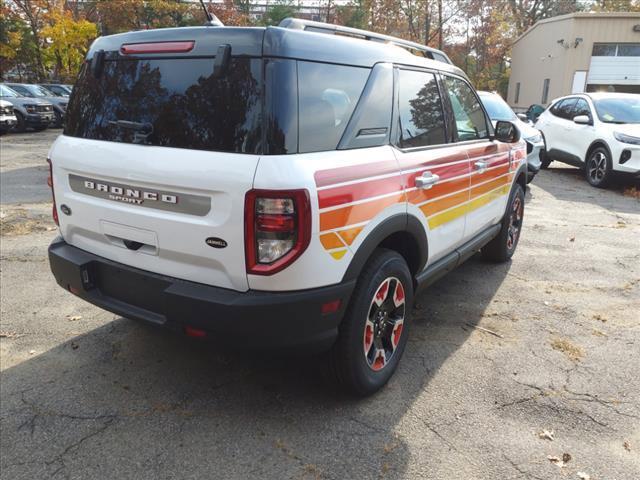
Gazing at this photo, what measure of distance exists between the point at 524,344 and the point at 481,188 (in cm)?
126

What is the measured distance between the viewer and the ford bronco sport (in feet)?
7.63

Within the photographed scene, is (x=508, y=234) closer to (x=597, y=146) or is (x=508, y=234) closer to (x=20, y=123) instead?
(x=597, y=146)

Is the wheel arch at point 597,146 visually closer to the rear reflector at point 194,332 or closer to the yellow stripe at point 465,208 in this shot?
the yellow stripe at point 465,208

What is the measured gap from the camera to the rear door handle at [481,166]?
401 cm

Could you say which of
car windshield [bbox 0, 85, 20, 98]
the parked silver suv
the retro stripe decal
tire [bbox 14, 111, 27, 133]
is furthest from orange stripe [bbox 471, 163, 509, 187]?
car windshield [bbox 0, 85, 20, 98]

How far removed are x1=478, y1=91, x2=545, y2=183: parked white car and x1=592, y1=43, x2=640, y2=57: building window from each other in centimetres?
1840

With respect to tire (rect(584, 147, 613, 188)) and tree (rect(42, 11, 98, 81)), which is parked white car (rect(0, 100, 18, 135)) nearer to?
tree (rect(42, 11, 98, 81))

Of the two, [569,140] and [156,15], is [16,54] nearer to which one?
[156,15]

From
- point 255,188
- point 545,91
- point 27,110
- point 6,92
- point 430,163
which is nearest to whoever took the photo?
point 255,188

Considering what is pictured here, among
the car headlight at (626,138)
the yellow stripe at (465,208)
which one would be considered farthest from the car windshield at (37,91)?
the yellow stripe at (465,208)

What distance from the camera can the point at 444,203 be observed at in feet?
11.4

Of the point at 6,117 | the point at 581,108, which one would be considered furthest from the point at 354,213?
the point at 6,117

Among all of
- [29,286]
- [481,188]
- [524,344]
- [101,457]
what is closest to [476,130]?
[481,188]

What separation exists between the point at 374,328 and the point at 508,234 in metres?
2.93
